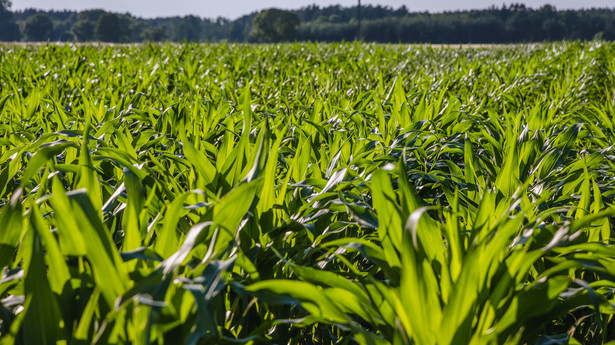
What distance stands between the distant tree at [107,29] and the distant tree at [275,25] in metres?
26.0

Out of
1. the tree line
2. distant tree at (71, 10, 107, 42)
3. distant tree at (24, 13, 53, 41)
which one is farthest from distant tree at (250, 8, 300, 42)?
distant tree at (24, 13, 53, 41)

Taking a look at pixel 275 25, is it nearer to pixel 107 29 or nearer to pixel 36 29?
pixel 107 29

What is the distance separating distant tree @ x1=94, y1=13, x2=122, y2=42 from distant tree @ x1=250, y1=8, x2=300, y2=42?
25997 millimetres

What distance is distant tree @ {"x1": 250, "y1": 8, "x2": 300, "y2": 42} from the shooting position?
89.9 metres

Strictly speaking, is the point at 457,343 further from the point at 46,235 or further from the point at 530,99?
the point at 530,99

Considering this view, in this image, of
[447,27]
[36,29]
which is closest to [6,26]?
[36,29]

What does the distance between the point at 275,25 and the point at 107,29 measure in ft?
104

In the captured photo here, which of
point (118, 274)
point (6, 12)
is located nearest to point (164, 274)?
point (118, 274)

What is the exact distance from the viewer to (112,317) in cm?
75

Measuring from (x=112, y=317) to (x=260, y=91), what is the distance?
11.6ft

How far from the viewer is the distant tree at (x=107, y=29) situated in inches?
3684

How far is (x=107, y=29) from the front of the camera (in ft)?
308

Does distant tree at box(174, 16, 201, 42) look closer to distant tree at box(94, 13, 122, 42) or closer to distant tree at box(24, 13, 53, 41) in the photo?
distant tree at box(24, 13, 53, 41)

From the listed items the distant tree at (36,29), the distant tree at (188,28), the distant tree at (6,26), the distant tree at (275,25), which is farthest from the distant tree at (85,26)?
A: the distant tree at (275,25)
